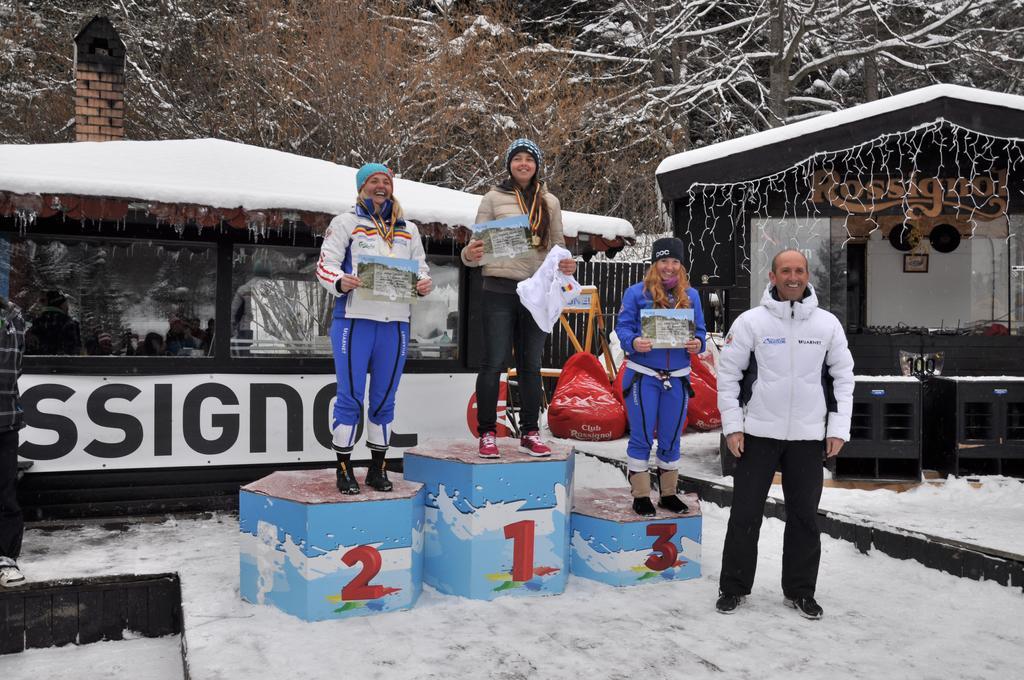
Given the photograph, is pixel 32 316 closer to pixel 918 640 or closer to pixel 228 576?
pixel 228 576

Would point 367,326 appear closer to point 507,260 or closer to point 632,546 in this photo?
point 507,260

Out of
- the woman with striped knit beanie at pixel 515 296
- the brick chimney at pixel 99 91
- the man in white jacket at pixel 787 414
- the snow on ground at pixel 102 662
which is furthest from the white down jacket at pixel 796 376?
the brick chimney at pixel 99 91

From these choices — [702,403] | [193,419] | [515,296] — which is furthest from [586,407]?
[515,296]

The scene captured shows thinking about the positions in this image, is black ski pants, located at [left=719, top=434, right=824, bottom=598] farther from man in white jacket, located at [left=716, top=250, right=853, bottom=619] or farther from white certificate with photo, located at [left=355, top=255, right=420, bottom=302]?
white certificate with photo, located at [left=355, top=255, right=420, bottom=302]

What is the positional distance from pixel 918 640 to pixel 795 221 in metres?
5.19

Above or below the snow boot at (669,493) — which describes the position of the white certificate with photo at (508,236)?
above

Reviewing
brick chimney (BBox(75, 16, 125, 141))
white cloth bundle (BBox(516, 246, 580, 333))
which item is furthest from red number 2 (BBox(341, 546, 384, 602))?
brick chimney (BBox(75, 16, 125, 141))

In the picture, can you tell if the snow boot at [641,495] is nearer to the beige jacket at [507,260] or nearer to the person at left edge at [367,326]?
the beige jacket at [507,260]

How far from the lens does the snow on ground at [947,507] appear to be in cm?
548

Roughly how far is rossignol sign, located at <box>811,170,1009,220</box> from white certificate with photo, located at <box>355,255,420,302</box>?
5383mm

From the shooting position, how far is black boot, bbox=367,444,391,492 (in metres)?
4.39

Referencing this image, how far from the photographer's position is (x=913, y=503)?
259 inches

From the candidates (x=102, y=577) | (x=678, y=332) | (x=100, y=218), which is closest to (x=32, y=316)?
(x=100, y=218)

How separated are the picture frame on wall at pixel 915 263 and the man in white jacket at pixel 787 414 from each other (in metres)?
8.17
